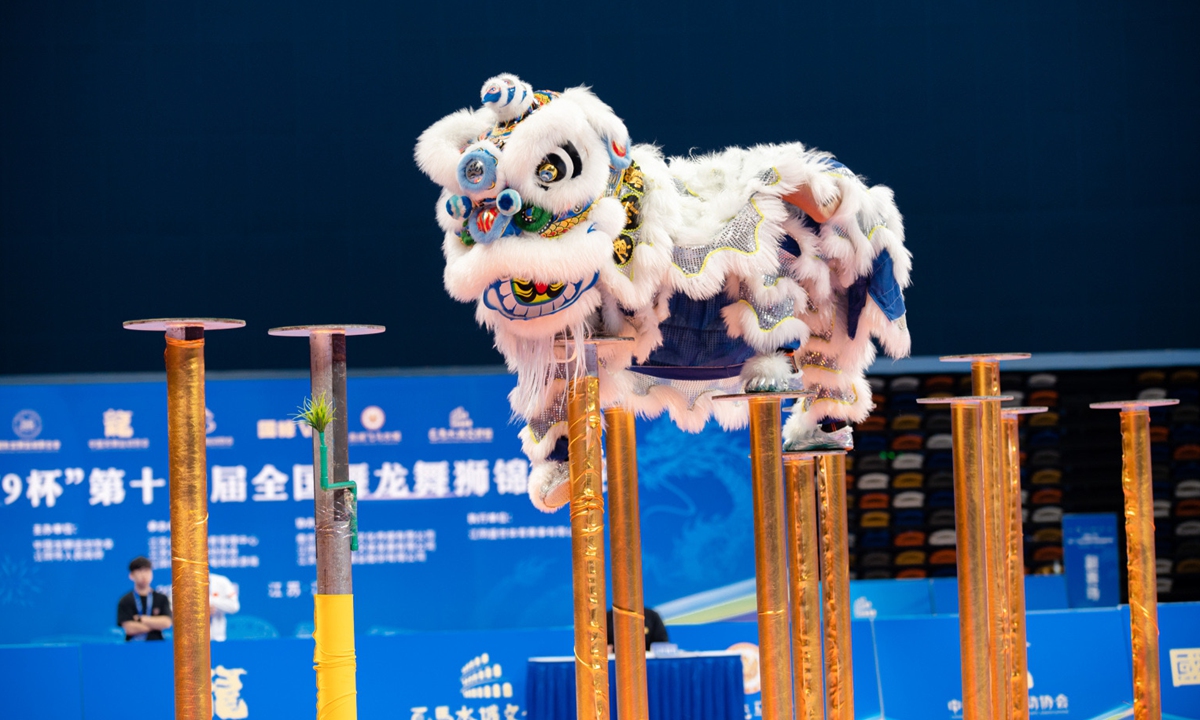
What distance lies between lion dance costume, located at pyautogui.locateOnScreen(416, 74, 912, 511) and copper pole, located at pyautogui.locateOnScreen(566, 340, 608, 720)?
139 millimetres

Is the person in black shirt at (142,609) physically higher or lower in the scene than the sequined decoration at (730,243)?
lower

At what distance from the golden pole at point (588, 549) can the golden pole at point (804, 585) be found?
1.31 ft

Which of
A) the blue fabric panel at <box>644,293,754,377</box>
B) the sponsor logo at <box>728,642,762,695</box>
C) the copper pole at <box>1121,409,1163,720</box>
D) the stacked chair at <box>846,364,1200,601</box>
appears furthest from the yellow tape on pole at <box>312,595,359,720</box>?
the stacked chair at <box>846,364,1200,601</box>

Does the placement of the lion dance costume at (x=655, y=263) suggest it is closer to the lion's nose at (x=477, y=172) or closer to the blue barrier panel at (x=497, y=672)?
the lion's nose at (x=477, y=172)

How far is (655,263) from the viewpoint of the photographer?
182 centimetres

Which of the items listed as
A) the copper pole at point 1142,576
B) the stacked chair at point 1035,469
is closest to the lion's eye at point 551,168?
the copper pole at point 1142,576

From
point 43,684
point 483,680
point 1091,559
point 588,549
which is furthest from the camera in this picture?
point 1091,559

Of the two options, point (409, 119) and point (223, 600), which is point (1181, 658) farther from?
point (223, 600)

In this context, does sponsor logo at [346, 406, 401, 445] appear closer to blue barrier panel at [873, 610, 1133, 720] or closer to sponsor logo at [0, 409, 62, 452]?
sponsor logo at [0, 409, 62, 452]

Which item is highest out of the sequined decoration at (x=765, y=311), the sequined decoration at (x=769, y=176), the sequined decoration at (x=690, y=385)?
the sequined decoration at (x=769, y=176)

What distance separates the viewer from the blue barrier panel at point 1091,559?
20.8ft

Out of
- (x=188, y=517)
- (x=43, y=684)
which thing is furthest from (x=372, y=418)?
(x=188, y=517)

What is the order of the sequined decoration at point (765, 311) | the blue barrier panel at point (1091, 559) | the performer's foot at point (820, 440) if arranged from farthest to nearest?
the blue barrier panel at point (1091, 559)
the performer's foot at point (820, 440)
the sequined decoration at point (765, 311)

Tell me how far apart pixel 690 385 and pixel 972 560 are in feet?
1.91
